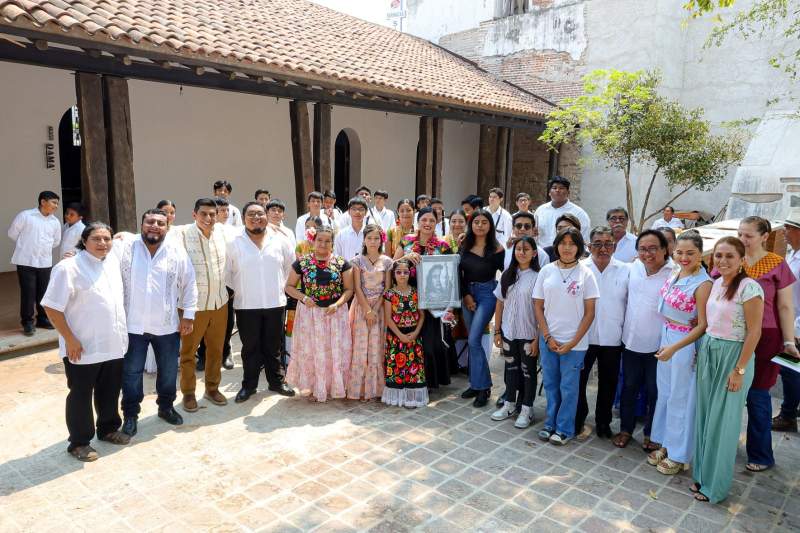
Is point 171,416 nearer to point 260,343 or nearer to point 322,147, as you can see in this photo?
point 260,343

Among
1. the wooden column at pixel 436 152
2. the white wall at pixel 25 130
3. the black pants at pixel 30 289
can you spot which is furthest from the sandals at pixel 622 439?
the white wall at pixel 25 130

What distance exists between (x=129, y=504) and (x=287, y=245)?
2636mm

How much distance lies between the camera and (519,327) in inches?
184

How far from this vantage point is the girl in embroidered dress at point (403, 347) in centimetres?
511

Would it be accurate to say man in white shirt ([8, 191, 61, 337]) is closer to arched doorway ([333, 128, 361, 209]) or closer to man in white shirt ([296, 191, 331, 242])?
man in white shirt ([296, 191, 331, 242])

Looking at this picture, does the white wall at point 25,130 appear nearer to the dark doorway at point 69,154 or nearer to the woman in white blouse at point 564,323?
the dark doorway at point 69,154

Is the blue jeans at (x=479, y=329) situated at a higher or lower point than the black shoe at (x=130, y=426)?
higher

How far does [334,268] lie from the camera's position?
511 cm

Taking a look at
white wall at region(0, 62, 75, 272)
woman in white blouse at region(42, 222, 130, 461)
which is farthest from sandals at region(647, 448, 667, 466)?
white wall at region(0, 62, 75, 272)

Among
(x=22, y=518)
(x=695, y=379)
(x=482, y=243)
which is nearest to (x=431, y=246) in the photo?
(x=482, y=243)

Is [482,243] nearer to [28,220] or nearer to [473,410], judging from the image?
[473,410]

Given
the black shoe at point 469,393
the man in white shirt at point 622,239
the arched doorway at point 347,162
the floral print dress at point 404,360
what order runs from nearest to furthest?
the floral print dress at point 404,360
the black shoe at point 469,393
the man in white shirt at point 622,239
the arched doorway at point 347,162

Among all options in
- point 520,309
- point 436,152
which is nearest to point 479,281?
point 520,309

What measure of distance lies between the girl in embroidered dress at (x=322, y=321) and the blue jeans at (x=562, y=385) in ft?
5.94
